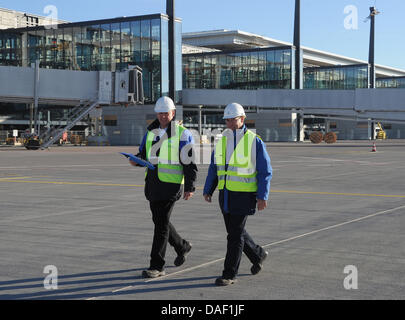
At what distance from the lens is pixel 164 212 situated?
7.25 m

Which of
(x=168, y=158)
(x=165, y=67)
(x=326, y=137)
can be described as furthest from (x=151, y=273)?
(x=326, y=137)

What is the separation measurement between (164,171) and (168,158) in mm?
181

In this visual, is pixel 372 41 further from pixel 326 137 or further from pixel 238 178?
pixel 238 178

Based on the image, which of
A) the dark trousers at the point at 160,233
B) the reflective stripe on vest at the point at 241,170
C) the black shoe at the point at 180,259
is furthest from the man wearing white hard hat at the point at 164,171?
the reflective stripe on vest at the point at 241,170

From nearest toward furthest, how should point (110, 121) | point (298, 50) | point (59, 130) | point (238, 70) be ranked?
point (59, 130), point (110, 121), point (298, 50), point (238, 70)

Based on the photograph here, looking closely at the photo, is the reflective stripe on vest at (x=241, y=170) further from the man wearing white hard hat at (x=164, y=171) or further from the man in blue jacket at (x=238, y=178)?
the man wearing white hard hat at (x=164, y=171)

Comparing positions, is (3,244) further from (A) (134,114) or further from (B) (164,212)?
(A) (134,114)

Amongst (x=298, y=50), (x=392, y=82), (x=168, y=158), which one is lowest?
(x=168, y=158)

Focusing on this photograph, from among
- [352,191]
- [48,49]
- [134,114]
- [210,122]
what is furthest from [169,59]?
[352,191]

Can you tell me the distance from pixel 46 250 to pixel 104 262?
1254 millimetres

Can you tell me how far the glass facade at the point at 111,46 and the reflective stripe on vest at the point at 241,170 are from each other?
205ft

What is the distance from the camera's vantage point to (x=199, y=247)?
9023mm

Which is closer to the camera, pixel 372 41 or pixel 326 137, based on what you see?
pixel 326 137
